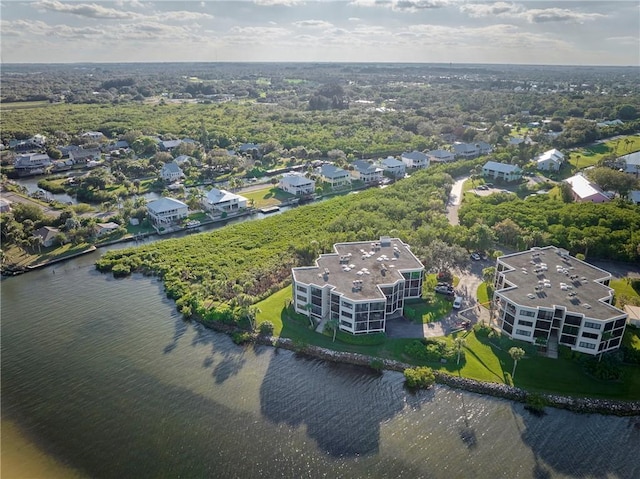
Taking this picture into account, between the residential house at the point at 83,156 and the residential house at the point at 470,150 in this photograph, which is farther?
the residential house at the point at 470,150

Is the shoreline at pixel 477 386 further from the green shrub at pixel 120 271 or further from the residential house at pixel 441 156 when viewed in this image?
the residential house at pixel 441 156

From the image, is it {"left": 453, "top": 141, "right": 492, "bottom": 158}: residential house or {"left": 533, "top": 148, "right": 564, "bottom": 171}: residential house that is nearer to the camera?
{"left": 533, "top": 148, "right": 564, "bottom": 171}: residential house

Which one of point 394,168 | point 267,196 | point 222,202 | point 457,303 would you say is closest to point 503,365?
point 457,303

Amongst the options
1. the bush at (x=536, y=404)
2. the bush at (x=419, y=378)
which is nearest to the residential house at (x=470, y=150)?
the bush at (x=419, y=378)

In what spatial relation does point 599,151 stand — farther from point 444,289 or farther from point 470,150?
point 444,289

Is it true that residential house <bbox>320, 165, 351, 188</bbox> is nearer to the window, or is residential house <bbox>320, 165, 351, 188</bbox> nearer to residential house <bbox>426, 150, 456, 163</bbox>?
residential house <bbox>426, 150, 456, 163</bbox>

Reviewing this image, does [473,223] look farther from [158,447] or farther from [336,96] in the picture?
[336,96]

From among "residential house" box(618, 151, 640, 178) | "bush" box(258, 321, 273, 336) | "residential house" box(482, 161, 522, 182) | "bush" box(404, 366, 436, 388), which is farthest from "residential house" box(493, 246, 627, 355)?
"residential house" box(618, 151, 640, 178)
